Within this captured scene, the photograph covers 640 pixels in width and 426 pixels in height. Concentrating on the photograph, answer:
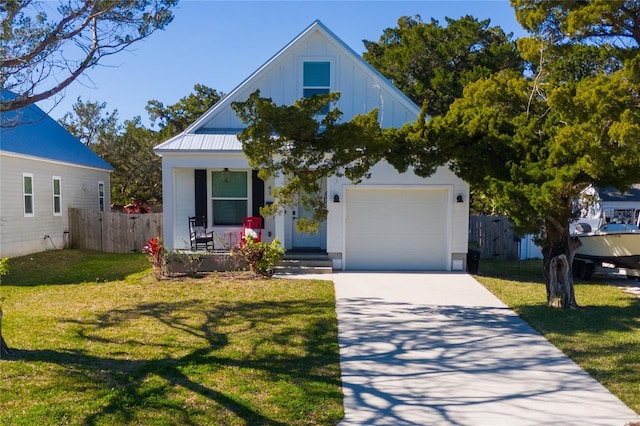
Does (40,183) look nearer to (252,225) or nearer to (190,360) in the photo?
(252,225)

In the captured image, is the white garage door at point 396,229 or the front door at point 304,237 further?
the front door at point 304,237

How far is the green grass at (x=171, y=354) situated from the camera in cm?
460

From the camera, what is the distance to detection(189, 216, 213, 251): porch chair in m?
13.2

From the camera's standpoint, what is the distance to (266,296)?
9977 mm

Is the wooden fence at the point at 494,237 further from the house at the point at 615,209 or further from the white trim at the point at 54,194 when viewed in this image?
the white trim at the point at 54,194

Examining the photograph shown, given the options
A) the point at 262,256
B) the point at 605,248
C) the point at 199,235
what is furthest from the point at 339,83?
the point at 605,248

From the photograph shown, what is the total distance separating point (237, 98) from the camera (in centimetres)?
1395

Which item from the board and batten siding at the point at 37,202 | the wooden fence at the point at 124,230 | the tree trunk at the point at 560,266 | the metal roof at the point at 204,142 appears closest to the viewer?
the tree trunk at the point at 560,266

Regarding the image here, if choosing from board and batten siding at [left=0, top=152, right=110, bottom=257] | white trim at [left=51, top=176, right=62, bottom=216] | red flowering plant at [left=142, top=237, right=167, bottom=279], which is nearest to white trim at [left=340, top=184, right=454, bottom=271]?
red flowering plant at [left=142, top=237, right=167, bottom=279]

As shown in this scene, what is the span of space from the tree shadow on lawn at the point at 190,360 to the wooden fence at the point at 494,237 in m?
10.0

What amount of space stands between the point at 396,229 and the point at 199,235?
5500mm

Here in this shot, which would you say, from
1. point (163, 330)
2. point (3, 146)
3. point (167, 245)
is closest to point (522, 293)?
point (163, 330)

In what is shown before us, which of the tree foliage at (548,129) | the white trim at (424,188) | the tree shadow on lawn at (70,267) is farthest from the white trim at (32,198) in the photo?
the tree foliage at (548,129)

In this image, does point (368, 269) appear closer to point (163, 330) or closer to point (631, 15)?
point (163, 330)
